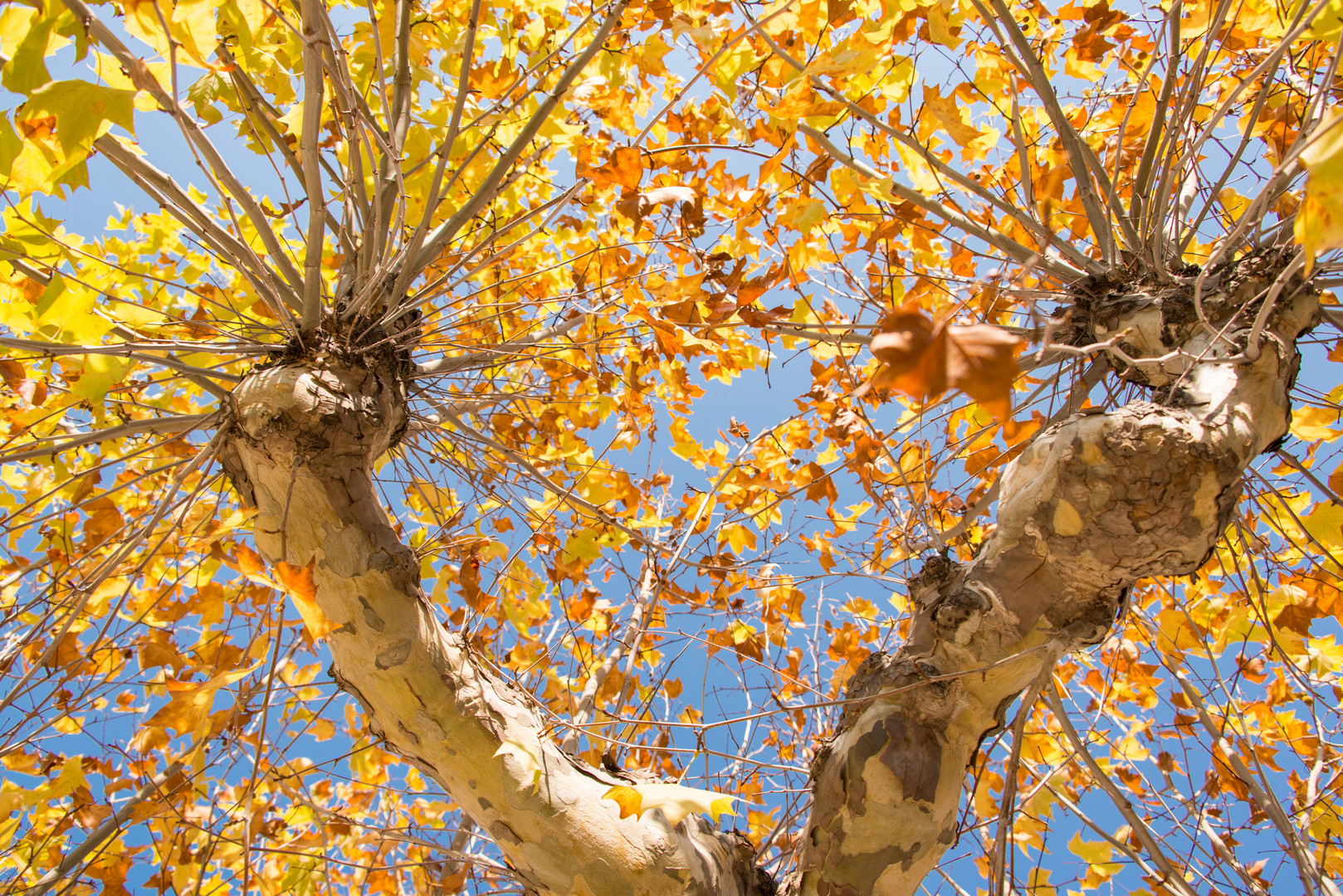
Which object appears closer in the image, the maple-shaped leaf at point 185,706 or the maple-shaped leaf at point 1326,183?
the maple-shaped leaf at point 1326,183

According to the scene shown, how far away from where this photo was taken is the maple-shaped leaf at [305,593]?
1.06 metres

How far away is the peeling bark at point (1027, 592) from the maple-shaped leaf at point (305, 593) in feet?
3.01

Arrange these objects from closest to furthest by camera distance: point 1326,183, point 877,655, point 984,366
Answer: point 1326,183, point 984,366, point 877,655

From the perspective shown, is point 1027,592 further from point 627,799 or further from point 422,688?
point 422,688

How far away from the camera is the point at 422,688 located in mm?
1154

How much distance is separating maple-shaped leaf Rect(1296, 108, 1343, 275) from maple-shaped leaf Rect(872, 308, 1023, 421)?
0.70ft

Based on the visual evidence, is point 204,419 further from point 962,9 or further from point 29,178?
point 962,9

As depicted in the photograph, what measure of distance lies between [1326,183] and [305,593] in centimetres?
132

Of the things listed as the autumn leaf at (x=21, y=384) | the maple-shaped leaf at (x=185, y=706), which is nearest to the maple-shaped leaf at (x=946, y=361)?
the maple-shaped leaf at (x=185, y=706)

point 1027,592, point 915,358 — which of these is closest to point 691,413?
point 1027,592

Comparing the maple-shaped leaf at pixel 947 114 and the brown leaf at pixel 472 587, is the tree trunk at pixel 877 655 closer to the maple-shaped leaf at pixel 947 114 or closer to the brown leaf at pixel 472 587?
the brown leaf at pixel 472 587

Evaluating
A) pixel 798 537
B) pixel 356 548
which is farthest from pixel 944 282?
pixel 356 548

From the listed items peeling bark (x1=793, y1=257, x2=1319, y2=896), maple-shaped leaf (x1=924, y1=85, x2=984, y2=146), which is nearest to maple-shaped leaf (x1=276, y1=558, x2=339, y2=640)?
peeling bark (x1=793, y1=257, x2=1319, y2=896)

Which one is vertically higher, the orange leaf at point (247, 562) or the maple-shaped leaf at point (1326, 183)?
the orange leaf at point (247, 562)
